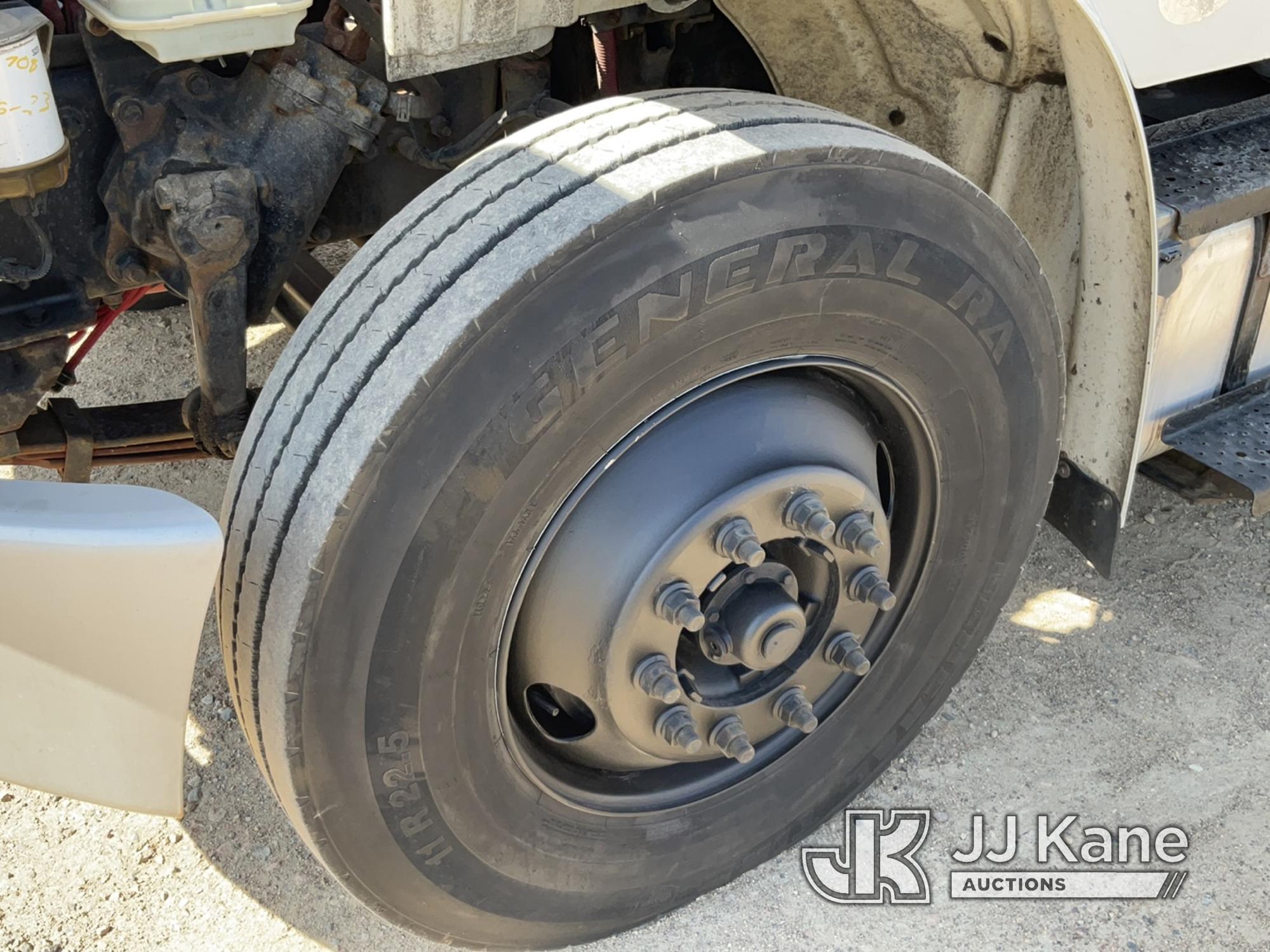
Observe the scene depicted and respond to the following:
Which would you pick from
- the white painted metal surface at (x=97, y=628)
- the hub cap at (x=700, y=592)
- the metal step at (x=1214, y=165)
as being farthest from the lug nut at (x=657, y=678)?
the metal step at (x=1214, y=165)

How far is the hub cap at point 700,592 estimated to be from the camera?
1.60 metres

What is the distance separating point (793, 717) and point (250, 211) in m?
1.12

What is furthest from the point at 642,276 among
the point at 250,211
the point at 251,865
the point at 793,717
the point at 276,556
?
the point at 251,865

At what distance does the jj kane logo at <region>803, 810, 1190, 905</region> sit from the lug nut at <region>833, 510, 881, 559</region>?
0.75 m

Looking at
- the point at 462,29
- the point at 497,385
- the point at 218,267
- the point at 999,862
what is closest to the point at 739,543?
the point at 497,385

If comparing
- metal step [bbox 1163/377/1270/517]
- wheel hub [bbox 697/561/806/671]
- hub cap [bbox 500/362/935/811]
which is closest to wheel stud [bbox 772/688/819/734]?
hub cap [bbox 500/362/935/811]

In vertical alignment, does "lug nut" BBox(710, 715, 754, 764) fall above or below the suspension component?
below

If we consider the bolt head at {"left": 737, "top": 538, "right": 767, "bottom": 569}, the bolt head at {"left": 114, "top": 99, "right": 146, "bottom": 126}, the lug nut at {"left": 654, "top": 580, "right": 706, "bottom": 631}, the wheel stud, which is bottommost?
the wheel stud

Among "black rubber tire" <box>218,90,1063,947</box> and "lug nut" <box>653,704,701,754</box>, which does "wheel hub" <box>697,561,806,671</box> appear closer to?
"lug nut" <box>653,704,701,754</box>

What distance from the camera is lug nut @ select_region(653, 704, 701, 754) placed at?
1711mm

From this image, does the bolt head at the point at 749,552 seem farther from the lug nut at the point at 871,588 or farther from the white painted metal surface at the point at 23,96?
the white painted metal surface at the point at 23,96

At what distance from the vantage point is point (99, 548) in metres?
1.34

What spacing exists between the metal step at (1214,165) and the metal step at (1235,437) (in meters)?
0.38

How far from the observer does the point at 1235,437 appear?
7.52 feet
